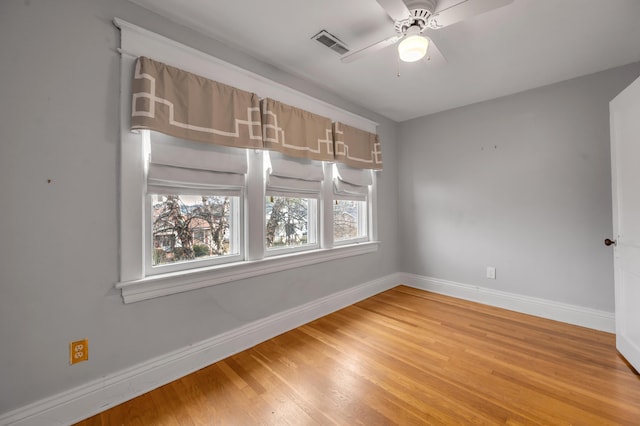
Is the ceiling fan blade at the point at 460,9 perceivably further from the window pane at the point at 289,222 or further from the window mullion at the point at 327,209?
the window pane at the point at 289,222

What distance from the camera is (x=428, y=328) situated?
8.46 ft

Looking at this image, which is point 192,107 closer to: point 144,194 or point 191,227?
point 144,194

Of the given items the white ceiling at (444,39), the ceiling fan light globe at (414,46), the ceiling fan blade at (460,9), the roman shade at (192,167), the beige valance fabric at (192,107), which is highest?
the white ceiling at (444,39)

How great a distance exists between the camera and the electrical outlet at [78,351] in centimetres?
148

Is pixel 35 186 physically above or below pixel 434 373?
above

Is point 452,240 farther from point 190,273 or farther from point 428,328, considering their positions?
point 190,273

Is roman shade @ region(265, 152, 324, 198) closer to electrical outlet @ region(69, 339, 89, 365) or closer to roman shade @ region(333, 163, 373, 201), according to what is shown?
roman shade @ region(333, 163, 373, 201)

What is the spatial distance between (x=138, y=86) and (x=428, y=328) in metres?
3.13

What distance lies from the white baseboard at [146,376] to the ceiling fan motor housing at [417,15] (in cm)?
249

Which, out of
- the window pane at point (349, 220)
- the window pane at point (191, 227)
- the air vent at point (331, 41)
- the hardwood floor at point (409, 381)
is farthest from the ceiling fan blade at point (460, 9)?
the hardwood floor at point (409, 381)

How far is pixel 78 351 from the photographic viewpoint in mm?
1493

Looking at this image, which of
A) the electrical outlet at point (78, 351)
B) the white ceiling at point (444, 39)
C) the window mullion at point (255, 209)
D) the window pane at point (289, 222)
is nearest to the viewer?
the electrical outlet at point (78, 351)

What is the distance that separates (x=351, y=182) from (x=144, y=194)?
219 cm

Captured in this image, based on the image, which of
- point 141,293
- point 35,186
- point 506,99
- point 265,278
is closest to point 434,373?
point 265,278
